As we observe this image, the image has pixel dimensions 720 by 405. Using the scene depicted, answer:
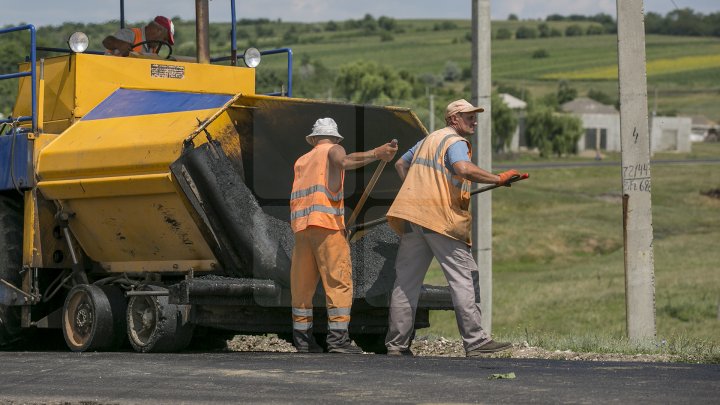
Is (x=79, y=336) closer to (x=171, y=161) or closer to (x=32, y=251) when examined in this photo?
(x=32, y=251)

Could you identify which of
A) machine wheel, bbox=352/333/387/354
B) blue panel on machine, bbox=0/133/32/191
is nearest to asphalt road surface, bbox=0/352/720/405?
machine wheel, bbox=352/333/387/354

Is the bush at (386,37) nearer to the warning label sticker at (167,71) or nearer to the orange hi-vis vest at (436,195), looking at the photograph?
the warning label sticker at (167,71)

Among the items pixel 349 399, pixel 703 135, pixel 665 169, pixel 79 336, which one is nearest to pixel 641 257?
pixel 79 336

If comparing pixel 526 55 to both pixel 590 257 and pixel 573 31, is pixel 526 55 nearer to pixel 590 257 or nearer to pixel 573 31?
pixel 573 31

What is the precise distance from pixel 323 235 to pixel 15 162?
9.62 ft

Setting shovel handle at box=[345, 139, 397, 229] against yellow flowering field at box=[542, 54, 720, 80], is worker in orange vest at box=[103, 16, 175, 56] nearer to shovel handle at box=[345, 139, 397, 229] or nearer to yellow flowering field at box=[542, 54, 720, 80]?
shovel handle at box=[345, 139, 397, 229]

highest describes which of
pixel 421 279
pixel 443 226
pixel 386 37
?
pixel 386 37

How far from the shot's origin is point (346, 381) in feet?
23.6

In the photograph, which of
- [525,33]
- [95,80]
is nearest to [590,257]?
[95,80]

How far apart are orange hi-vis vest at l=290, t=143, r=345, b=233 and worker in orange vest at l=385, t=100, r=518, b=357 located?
0.40 metres

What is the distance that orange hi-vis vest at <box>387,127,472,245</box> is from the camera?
9164mm

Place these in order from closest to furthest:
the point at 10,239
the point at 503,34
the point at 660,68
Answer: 1. the point at 10,239
2. the point at 660,68
3. the point at 503,34

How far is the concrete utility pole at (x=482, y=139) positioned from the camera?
13430 millimetres

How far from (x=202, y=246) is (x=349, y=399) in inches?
134
